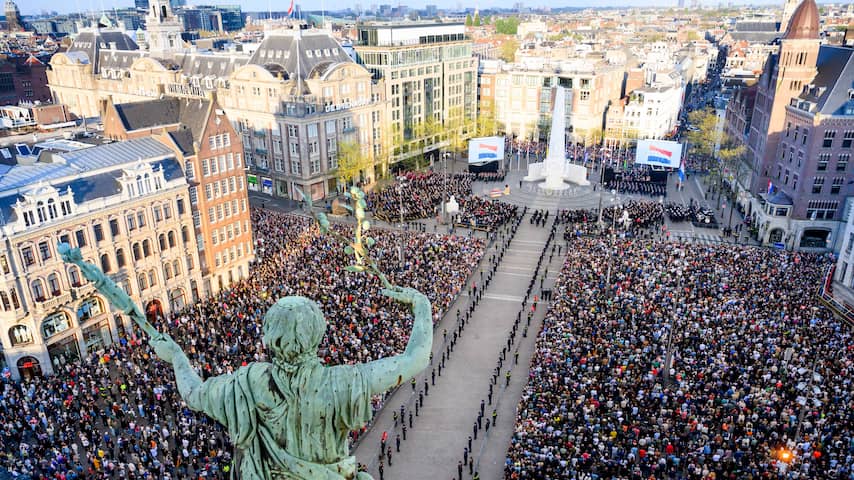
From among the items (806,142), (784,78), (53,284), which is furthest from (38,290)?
(784,78)

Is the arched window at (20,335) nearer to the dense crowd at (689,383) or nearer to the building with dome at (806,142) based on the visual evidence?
the dense crowd at (689,383)

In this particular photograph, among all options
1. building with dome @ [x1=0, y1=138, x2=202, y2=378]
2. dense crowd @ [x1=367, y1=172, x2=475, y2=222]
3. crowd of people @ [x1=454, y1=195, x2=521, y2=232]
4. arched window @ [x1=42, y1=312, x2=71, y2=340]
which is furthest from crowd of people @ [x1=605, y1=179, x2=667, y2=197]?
arched window @ [x1=42, y1=312, x2=71, y2=340]

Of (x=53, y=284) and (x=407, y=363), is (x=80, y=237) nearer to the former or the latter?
(x=53, y=284)

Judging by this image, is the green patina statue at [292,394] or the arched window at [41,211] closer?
the green patina statue at [292,394]

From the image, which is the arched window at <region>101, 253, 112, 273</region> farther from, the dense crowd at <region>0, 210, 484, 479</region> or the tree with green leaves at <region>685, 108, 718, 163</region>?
the tree with green leaves at <region>685, 108, 718, 163</region>

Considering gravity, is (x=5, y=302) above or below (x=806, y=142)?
below

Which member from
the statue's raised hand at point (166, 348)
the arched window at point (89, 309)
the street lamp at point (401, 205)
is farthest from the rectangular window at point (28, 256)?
the statue's raised hand at point (166, 348)

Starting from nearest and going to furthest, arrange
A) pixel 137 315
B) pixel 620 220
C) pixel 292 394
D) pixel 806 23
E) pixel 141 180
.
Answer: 1. pixel 292 394
2. pixel 137 315
3. pixel 141 180
4. pixel 806 23
5. pixel 620 220
